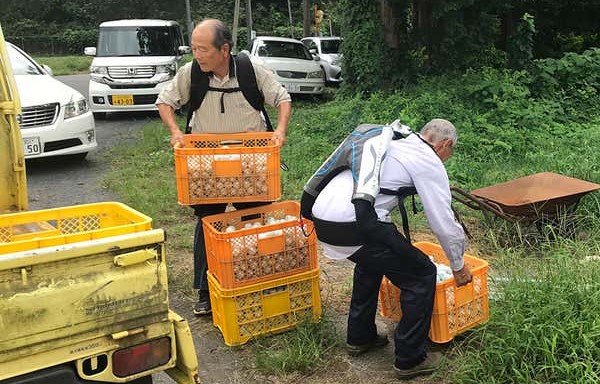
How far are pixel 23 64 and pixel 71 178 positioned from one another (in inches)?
74.0

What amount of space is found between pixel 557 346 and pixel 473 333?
2.08ft

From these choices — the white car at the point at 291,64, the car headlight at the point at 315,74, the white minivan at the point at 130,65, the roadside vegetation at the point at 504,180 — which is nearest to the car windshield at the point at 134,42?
the white minivan at the point at 130,65

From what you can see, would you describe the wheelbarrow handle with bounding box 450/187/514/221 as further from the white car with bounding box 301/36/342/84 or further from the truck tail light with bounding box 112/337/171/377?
the white car with bounding box 301/36/342/84

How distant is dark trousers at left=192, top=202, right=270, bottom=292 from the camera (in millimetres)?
4387

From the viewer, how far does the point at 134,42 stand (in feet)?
43.7

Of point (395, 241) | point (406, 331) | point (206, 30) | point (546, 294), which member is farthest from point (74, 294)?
point (546, 294)

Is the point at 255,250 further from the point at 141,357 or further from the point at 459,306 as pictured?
the point at 141,357

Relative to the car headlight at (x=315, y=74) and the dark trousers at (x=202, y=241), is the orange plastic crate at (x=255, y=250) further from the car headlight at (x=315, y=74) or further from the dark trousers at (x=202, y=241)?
the car headlight at (x=315, y=74)

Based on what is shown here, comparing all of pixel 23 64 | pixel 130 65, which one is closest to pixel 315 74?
pixel 130 65

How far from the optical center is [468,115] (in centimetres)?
953

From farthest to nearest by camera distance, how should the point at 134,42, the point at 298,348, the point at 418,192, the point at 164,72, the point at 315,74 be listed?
the point at 315,74, the point at 134,42, the point at 164,72, the point at 298,348, the point at 418,192

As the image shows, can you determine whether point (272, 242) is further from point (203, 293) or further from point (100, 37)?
point (100, 37)

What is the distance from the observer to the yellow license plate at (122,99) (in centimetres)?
1250

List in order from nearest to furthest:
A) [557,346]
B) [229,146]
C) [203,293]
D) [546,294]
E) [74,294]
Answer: [74,294]
[557,346]
[546,294]
[229,146]
[203,293]
